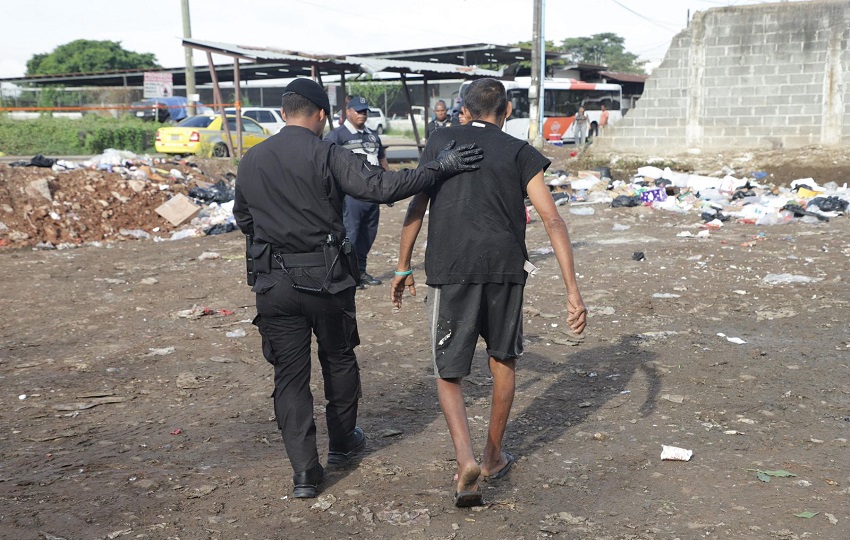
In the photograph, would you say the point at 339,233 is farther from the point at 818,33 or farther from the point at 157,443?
the point at 818,33

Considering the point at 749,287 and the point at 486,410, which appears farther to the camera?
the point at 749,287

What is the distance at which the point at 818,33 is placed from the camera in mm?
15859

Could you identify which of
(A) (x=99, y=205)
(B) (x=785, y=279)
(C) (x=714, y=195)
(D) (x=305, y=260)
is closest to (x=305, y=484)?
(D) (x=305, y=260)

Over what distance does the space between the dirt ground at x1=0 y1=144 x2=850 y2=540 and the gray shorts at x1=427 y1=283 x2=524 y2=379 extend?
0.59m

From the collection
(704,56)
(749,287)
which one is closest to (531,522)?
(749,287)

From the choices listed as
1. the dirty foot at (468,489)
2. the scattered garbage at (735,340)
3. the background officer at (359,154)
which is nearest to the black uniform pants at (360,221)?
the background officer at (359,154)

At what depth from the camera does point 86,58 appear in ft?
206

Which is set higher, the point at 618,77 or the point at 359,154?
the point at 618,77

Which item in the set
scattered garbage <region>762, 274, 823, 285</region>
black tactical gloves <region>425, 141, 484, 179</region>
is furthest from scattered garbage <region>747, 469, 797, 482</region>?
scattered garbage <region>762, 274, 823, 285</region>

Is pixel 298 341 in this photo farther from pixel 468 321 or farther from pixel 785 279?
pixel 785 279

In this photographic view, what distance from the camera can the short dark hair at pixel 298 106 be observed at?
3613 mm

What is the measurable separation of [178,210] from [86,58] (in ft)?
185

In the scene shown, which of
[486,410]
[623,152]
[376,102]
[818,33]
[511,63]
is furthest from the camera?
[376,102]

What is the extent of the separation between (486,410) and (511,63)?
31.0 meters
